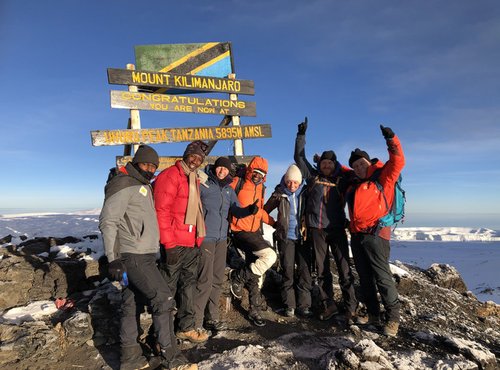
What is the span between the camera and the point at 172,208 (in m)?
4.75

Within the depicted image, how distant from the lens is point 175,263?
15.5 ft

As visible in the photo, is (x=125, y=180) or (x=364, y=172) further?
(x=364, y=172)

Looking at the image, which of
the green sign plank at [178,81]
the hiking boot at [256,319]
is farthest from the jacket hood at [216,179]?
the green sign plank at [178,81]

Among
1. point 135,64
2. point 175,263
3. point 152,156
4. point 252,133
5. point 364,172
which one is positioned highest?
point 135,64

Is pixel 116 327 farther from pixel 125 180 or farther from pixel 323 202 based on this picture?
pixel 323 202

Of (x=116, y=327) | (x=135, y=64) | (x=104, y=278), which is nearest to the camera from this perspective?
(x=116, y=327)

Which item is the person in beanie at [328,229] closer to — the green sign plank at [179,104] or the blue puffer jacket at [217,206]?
the blue puffer jacket at [217,206]

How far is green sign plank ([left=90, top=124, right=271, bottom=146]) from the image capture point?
755cm

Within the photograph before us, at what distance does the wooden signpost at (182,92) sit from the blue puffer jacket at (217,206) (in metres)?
3.09

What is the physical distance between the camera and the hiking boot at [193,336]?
16.0ft

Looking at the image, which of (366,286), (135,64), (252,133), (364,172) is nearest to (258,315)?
(366,286)

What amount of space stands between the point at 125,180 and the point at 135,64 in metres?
5.49

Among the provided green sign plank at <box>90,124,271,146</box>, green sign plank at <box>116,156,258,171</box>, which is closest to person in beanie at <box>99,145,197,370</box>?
green sign plank at <box>116,156,258,171</box>

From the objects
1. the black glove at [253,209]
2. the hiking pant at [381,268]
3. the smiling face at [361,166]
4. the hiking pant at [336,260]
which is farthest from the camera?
Answer: the hiking pant at [336,260]
